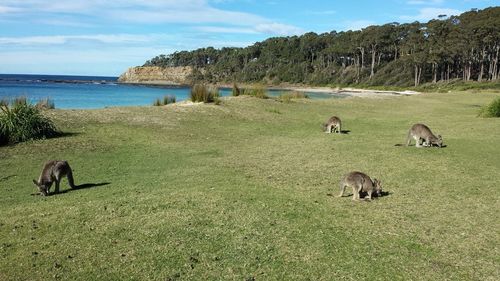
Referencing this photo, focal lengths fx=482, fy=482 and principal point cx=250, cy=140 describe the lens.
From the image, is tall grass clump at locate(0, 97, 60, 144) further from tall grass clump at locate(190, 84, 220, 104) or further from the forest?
the forest

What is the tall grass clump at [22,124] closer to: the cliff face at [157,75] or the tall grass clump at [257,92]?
the tall grass clump at [257,92]

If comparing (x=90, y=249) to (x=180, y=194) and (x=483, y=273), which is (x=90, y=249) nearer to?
(x=180, y=194)

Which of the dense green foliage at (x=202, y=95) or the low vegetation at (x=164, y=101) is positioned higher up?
the dense green foliage at (x=202, y=95)

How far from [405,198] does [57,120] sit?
15.1m

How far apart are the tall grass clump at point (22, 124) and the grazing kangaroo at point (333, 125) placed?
11010 millimetres

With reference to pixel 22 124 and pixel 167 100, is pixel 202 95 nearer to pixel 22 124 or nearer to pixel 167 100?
pixel 167 100

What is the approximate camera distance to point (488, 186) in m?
10.6

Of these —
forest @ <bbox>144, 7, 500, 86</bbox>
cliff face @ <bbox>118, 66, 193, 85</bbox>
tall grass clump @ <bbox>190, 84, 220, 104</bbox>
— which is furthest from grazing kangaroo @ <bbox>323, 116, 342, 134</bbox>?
cliff face @ <bbox>118, 66, 193, 85</bbox>

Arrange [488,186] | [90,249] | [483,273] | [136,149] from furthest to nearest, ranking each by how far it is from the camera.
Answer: [136,149]
[488,186]
[90,249]
[483,273]

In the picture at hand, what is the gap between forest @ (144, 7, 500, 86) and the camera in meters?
88.6

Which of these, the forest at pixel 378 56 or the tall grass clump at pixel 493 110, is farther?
the forest at pixel 378 56

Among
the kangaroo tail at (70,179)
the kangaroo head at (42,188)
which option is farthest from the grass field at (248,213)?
the kangaroo tail at (70,179)

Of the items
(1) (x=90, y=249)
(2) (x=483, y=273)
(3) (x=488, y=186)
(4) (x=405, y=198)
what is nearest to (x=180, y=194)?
(1) (x=90, y=249)

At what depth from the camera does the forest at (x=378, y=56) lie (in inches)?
3487
